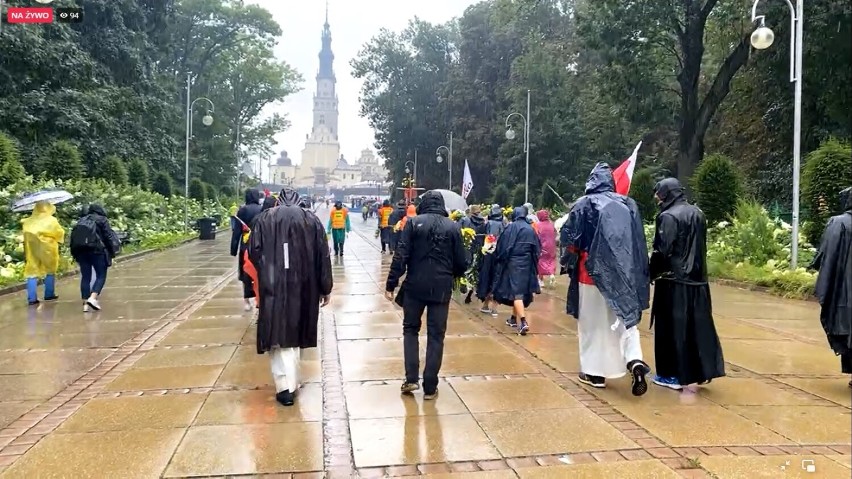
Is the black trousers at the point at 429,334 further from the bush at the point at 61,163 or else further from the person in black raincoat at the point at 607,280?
the bush at the point at 61,163

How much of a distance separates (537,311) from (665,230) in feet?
16.6

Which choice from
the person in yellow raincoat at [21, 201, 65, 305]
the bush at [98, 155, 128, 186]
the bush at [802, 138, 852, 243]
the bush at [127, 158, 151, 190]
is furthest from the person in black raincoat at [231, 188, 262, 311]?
the bush at [127, 158, 151, 190]

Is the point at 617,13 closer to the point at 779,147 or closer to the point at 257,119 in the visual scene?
the point at 779,147

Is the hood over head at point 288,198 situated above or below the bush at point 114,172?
below

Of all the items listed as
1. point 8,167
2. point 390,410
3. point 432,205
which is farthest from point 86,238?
point 8,167

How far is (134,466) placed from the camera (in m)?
4.16

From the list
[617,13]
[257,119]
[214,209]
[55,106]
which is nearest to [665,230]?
[617,13]

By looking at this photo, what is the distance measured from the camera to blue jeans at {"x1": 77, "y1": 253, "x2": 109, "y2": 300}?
10.2m

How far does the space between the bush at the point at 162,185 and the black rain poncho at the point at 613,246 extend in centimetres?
3356

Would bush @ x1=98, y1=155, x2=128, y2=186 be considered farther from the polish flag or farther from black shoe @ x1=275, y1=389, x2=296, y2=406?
black shoe @ x1=275, y1=389, x2=296, y2=406

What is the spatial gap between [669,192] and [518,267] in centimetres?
305

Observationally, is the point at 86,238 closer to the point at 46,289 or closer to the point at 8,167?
the point at 46,289

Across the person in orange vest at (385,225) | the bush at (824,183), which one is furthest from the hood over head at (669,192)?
the person in orange vest at (385,225)

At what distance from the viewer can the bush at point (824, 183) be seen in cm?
1392
